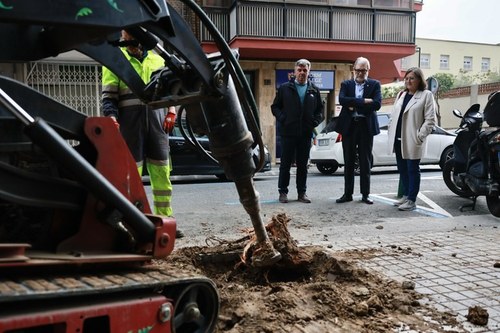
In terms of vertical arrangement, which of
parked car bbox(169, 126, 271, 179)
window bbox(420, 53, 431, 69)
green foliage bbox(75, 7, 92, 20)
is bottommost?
parked car bbox(169, 126, 271, 179)

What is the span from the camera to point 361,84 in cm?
728

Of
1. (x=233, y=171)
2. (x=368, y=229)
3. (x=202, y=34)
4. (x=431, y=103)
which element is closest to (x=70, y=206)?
(x=233, y=171)

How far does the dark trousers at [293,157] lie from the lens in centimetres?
735

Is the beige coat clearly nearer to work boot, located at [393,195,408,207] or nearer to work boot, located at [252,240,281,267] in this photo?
work boot, located at [393,195,408,207]

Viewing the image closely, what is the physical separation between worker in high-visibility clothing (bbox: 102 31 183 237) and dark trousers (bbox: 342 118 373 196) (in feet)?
11.2

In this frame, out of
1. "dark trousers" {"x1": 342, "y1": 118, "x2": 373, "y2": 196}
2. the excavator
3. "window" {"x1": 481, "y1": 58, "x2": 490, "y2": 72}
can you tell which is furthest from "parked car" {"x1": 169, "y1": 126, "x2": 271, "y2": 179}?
"window" {"x1": 481, "y1": 58, "x2": 490, "y2": 72}

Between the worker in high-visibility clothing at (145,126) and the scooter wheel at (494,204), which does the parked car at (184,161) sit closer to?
the scooter wheel at (494,204)

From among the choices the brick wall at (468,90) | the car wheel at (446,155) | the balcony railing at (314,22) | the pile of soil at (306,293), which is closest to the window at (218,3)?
the balcony railing at (314,22)

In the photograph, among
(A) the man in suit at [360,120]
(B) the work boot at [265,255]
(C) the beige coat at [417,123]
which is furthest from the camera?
(A) the man in suit at [360,120]

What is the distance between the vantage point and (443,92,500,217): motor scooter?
20.3 ft

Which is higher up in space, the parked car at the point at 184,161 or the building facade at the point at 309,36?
the building facade at the point at 309,36

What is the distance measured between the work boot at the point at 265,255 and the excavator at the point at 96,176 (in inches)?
43.9

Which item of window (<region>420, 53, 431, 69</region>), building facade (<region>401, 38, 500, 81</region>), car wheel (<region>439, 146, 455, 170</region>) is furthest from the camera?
building facade (<region>401, 38, 500, 81</region>)

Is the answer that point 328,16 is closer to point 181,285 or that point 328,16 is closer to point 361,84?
point 361,84
